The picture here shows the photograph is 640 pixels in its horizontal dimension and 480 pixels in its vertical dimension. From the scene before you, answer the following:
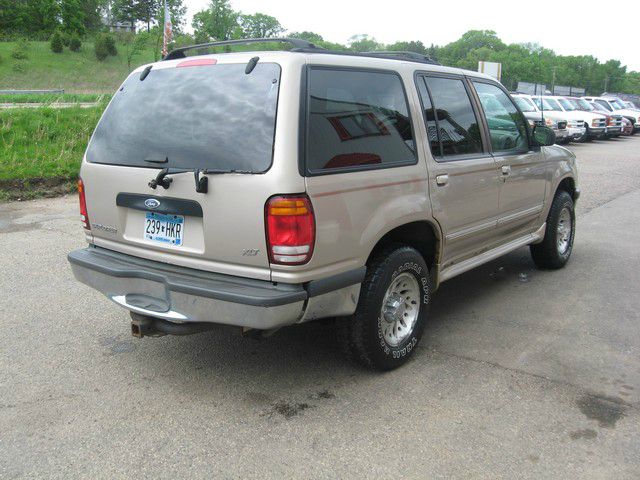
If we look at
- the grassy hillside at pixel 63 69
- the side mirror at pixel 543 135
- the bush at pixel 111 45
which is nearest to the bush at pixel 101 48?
the bush at pixel 111 45

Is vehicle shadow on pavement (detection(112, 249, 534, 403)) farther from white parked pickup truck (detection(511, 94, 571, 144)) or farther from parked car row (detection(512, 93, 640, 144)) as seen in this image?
white parked pickup truck (detection(511, 94, 571, 144))

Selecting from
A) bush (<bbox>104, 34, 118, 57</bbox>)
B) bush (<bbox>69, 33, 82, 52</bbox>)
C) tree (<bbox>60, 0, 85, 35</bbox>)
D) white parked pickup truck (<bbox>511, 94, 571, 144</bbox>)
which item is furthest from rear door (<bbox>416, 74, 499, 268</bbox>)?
tree (<bbox>60, 0, 85, 35</bbox>)

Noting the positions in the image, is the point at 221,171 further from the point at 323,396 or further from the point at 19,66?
the point at 19,66

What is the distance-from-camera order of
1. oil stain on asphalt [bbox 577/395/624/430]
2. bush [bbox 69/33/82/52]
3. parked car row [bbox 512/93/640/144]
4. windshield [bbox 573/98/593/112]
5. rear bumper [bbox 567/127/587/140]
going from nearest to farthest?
oil stain on asphalt [bbox 577/395/624/430] → parked car row [bbox 512/93/640/144] → rear bumper [bbox 567/127/587/140] → windshield [bbox 573/98/593/112] → bush [bbox 69/33/82/52]

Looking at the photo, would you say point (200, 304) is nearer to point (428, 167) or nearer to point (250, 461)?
point (250, 461)

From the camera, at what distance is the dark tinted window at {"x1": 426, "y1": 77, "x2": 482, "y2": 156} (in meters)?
4.27

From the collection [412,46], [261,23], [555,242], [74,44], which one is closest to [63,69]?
[74,44]

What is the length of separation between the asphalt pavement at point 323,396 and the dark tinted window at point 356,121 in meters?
1.39

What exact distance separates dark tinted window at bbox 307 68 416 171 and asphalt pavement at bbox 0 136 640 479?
1394mm

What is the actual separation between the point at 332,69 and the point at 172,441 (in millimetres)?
2213

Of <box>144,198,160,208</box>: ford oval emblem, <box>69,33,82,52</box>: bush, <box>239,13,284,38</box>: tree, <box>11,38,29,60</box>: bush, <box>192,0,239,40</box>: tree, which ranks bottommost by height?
<box>144,198,160,208</box>: ford oval emblem

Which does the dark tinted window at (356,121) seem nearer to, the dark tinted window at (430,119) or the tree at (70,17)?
the dark tinted window at (430,119)

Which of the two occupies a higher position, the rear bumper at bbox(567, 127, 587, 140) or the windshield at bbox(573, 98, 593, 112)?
the windshield at bbox(573, 98, 593, 112)

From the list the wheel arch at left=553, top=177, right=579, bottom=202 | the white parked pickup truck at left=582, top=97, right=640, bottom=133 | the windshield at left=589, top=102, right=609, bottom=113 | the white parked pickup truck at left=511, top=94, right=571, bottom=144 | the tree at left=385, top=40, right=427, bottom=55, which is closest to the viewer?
the wheel arch at left=553, top=177, right=579, bottom=202
